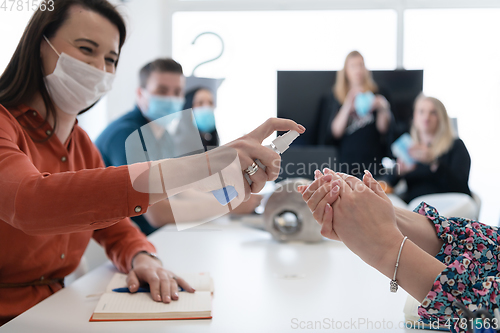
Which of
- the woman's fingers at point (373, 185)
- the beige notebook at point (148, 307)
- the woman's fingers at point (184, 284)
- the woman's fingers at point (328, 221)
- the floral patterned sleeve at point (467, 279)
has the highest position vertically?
the woman's fingers at point (373, 185)

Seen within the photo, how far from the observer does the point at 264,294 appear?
3.36 feet

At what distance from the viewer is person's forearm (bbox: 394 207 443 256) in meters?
0.85

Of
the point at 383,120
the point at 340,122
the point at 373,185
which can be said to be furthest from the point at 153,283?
the point at 383,120

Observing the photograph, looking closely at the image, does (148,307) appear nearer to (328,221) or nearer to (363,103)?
(328,221)

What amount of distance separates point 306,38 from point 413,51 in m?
1.01

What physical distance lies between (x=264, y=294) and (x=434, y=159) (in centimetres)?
186

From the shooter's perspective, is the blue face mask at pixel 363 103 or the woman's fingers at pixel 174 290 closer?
the woman's fingers at pixel 174 290

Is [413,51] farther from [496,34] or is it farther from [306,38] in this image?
[306,38]

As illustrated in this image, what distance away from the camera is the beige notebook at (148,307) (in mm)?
868

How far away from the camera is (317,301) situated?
981 millimetres

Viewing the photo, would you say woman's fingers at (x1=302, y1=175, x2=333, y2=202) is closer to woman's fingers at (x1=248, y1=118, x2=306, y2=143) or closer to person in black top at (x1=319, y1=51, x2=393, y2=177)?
woman's fingers at (x1=248, y1=118, x2=306, y2=143)

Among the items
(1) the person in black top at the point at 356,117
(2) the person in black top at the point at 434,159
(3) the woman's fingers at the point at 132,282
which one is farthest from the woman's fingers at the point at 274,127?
(1) the person in black top at the point at 356,117

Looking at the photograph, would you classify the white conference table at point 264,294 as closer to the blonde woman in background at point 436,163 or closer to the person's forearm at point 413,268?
the person's forearm at point 413,268

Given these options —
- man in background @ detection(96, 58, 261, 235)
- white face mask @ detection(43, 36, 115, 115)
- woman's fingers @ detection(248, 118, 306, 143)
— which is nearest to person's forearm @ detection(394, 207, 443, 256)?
woman's fingers @ detection(248, 118, 306, 143)
